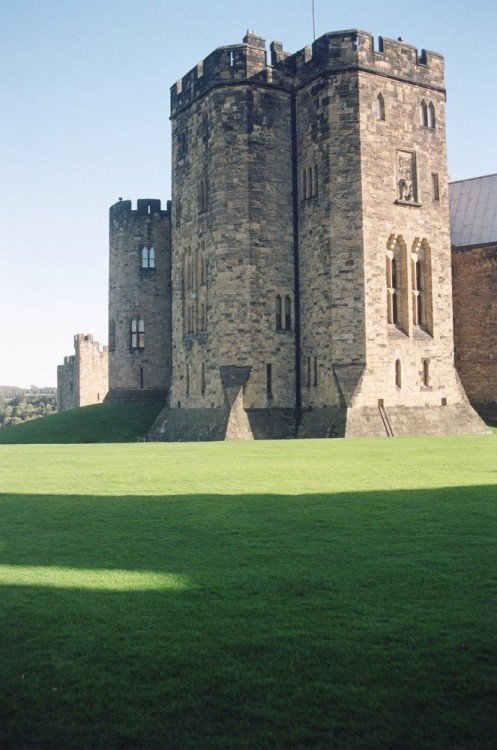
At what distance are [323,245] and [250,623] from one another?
27348mm

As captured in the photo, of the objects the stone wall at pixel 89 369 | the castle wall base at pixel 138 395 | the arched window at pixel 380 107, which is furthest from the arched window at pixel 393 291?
the stone wall at pixel 89 369

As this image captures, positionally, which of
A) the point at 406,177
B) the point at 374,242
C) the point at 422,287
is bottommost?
the point at 422,287

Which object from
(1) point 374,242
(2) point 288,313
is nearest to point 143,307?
(2) point 288,313

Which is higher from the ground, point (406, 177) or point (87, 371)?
point (406, 177)

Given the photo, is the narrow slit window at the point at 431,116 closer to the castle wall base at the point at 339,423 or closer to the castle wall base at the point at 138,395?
the castle wall base at the point at 339,423

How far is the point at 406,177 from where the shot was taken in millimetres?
32906

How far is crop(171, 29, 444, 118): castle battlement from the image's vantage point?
104 feet

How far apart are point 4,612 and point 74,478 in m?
9.59

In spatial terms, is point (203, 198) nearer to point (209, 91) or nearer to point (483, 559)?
point (209, 91)

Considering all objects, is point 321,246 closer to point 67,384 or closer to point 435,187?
point 435,187

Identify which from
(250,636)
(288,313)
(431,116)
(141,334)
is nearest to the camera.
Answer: (250,636)

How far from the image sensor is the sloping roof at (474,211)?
37.8 m

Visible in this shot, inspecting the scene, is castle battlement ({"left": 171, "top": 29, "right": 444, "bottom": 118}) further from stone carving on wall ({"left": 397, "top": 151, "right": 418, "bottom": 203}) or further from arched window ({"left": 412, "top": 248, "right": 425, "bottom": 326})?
arched window ({"left": 412, "top": 248, "right": 425, "bottom": 326})

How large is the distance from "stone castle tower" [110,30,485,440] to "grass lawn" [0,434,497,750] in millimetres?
19870
